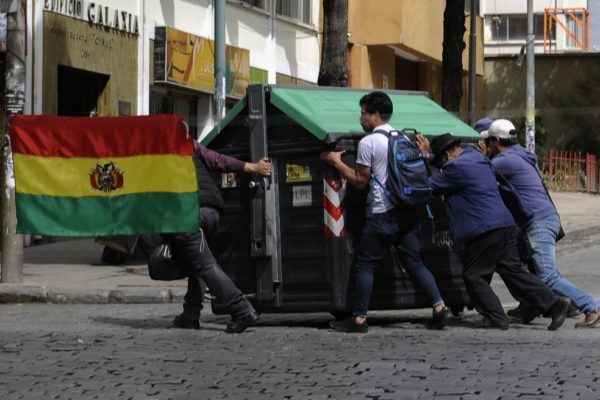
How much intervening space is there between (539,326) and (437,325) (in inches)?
37.3

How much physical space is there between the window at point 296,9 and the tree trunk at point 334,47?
10052 millimetres

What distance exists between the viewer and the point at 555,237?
11312mm

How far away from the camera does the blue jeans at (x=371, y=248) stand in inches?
412

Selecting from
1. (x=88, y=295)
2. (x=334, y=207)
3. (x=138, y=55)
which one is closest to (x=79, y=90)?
(x=138, y=55)

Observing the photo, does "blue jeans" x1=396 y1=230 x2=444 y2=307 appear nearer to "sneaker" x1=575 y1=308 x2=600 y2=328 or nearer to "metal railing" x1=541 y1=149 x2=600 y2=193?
"sneaker" x1=575 y1=308 x2=600 y2=328

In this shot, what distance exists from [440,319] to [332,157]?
147cm

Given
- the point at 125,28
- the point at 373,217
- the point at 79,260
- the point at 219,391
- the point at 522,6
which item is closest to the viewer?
the point at 219,391

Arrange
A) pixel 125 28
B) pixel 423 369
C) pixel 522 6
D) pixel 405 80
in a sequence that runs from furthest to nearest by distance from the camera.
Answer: pixel 522 6 → pixel 405 80 → pixel 125 28 → pixel 423 369

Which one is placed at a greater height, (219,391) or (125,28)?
(125,28)

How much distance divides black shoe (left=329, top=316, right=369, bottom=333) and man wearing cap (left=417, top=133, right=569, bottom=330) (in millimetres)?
907

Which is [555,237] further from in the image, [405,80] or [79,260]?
[405,80]

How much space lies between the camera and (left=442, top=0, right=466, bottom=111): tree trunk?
24.2 metres


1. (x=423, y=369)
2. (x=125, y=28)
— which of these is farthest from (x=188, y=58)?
(x=423, y=369)

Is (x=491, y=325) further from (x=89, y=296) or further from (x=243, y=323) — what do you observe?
(x=89, y=296)
